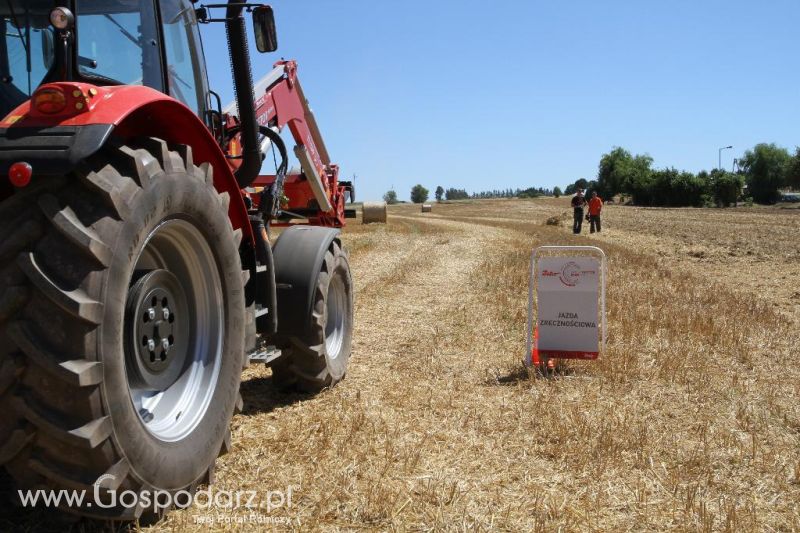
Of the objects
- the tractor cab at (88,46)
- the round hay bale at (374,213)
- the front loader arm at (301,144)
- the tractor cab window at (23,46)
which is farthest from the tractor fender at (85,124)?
the round hay bale at (374,213)

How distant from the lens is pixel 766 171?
85.4 meters

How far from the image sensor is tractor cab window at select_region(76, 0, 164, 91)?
10.3ft

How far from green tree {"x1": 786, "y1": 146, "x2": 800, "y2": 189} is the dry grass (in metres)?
77.9

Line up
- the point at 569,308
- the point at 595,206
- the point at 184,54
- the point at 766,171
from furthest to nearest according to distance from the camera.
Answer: the point at 766,171
the point at 595,206
the point at 569,308
the point at 184,54

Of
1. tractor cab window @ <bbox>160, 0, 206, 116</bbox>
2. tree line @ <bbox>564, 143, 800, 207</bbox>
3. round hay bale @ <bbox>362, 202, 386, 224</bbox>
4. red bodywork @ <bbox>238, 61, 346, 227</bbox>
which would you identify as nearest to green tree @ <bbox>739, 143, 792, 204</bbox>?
tree line @ <bbox>564, 143, 800, 207</bbox>

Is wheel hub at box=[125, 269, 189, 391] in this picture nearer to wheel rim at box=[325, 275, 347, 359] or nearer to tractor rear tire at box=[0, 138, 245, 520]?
tractor rear tire at box=[0, 138, 245, 520]

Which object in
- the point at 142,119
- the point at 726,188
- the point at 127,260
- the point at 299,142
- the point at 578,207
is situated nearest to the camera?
the point at 127,260

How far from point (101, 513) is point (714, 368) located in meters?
4.82

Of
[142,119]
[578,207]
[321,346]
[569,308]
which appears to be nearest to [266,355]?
[321,346]

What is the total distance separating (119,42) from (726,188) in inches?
2958

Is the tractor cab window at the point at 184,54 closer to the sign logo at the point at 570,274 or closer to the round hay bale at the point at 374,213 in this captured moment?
the sign logo at the point at 570,274

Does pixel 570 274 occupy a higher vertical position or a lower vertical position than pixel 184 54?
lower

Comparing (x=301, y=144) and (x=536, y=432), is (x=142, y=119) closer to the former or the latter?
(x=536, y=432)

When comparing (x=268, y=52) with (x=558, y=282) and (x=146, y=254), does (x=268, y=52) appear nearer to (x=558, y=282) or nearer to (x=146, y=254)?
(x=146, y=254)
